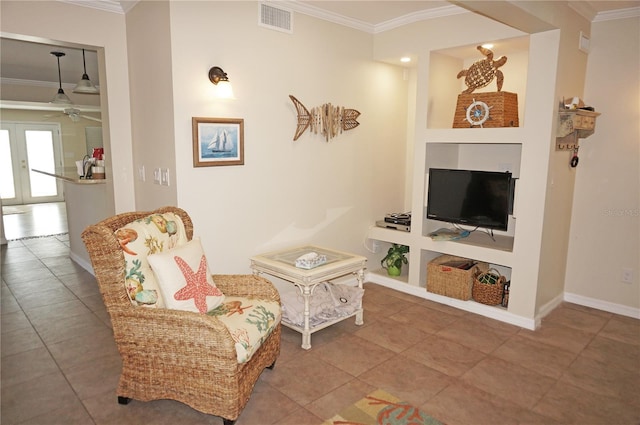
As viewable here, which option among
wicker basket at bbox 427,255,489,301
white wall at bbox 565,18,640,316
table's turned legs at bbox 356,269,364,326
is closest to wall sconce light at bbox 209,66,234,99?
table's turned legs at bbox 356,269,364,326

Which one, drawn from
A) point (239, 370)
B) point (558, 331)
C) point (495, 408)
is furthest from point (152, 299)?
point (558, 331)

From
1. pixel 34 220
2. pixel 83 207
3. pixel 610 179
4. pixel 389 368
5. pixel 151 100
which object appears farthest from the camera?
pixel 34 220

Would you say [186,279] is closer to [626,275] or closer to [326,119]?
[326,119]

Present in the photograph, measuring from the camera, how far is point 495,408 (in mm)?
2379

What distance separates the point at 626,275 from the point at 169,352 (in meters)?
3.79

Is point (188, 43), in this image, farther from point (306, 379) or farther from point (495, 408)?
point (495, 408)

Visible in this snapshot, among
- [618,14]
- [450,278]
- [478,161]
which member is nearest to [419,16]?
[478,161]

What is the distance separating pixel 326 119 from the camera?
12.8 feet

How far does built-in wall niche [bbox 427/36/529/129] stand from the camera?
3.89 m

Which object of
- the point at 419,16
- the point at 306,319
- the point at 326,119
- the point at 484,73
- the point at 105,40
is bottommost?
the point at 306,319

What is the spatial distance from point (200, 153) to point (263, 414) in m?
1.82

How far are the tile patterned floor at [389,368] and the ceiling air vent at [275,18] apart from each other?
8.01 feet

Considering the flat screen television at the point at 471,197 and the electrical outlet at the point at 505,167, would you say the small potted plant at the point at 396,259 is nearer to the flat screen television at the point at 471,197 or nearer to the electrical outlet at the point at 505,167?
the flat screen television at the point at 471,197

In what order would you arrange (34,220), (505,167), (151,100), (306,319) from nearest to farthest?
1. (306,319)
2. (151,100)
3. (505,167)
4. (34,220)
